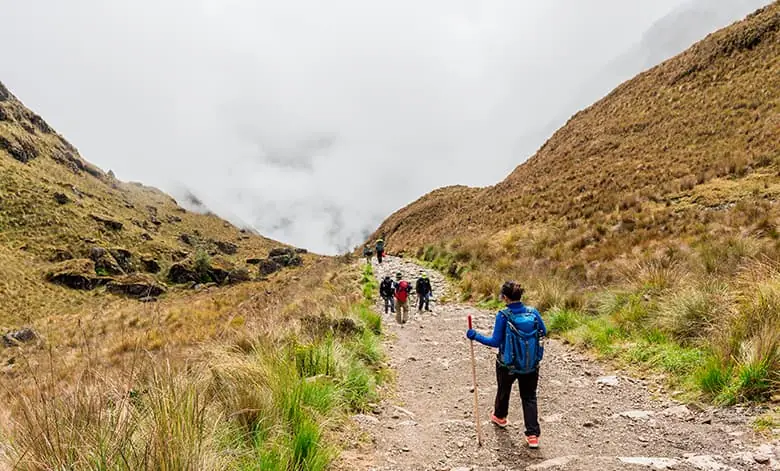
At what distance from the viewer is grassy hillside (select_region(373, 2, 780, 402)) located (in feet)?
19.1

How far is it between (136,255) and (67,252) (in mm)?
13718

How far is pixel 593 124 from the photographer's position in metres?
38.3

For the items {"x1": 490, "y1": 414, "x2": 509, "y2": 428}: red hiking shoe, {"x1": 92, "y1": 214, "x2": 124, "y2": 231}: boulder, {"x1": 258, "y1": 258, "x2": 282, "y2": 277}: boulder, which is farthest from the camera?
{"x1": 258, "y1": 258, "x2": 282, "y2": 277}: boulder

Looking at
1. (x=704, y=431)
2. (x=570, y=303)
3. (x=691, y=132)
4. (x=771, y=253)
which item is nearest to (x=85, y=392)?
(x=704, y=431)

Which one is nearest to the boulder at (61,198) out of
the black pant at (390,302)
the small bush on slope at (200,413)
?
the black pant at (390,302)

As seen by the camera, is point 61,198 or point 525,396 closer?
point 525,396

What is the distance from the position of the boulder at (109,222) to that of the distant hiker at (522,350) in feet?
343

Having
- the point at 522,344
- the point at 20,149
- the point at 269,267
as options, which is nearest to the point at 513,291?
the point at 522,344

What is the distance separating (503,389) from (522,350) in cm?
67

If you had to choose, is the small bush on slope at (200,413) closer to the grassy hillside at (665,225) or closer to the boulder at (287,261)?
the grassy hillside at (665,225)

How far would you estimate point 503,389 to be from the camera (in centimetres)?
495

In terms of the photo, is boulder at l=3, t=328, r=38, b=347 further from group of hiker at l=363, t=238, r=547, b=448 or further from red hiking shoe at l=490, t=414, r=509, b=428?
red hiking shoe at l=490, t=414, r=509, b=428

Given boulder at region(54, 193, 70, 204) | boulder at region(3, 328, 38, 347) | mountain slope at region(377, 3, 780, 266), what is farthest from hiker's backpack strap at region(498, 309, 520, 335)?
boulder at region(54, 193, 70, 204)

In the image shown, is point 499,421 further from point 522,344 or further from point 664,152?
point 664,152
